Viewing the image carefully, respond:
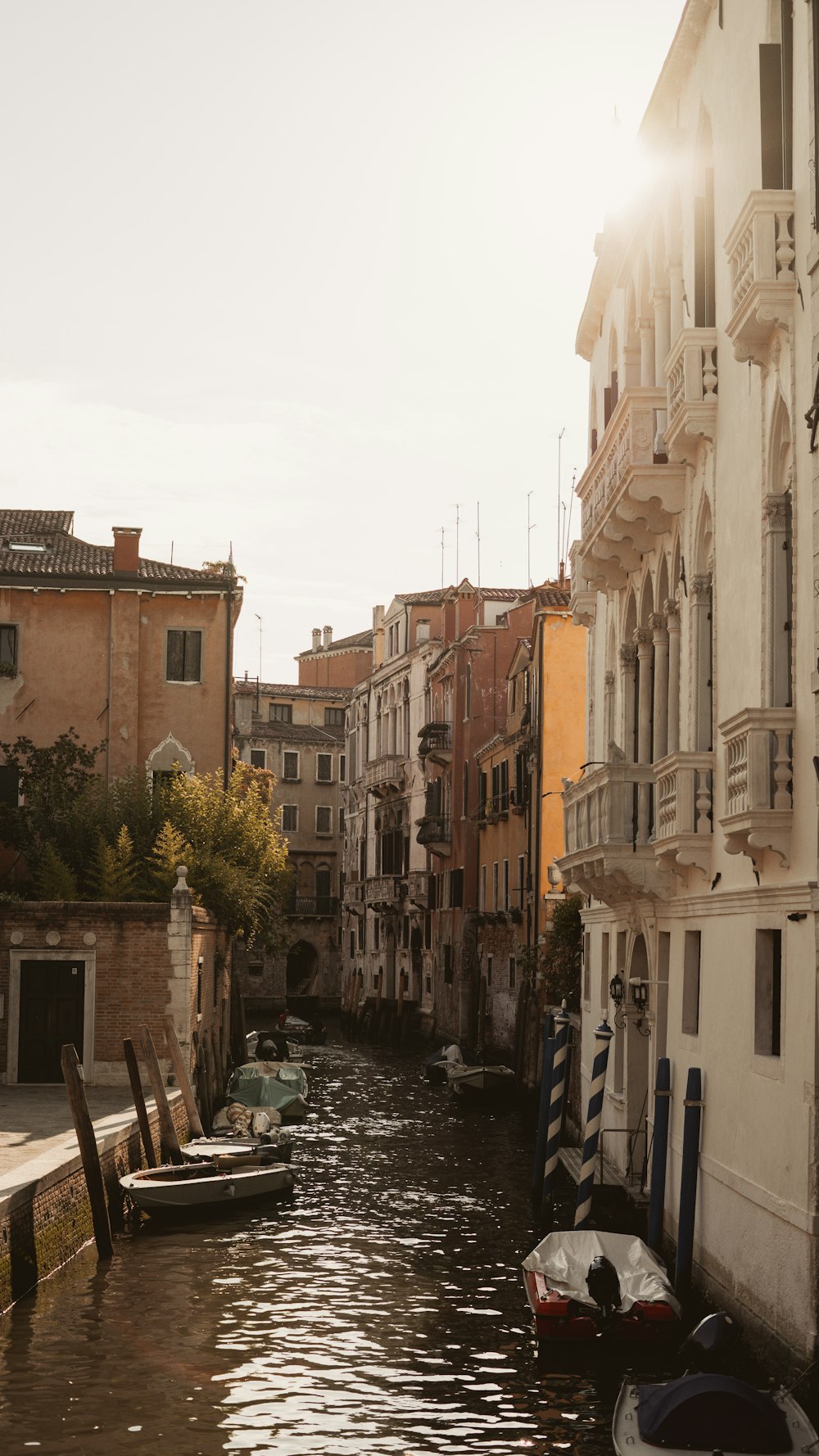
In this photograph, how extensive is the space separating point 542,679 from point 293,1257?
51.9ft

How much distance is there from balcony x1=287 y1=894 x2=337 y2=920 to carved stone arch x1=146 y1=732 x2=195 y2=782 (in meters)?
32.1

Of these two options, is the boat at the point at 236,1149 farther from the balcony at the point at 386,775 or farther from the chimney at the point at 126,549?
the balcony at the point at 386,775

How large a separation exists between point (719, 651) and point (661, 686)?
9.63 ft

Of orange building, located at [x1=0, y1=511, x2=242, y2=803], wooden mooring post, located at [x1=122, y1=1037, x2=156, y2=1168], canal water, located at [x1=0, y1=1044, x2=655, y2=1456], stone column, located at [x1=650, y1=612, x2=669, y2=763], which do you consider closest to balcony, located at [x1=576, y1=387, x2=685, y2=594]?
stone column, located at [x1=650, y1=612, x2=669, y2=763]

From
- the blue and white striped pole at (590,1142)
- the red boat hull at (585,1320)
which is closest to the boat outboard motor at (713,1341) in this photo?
the red boat hull at (585,1320)

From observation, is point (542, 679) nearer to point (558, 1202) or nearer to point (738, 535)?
point (558, 1202)

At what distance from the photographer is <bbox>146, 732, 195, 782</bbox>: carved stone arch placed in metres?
27.4

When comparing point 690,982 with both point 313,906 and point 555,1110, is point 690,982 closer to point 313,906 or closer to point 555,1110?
point 555,1110

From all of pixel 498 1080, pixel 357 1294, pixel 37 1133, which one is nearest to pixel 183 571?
pixel 498 1080

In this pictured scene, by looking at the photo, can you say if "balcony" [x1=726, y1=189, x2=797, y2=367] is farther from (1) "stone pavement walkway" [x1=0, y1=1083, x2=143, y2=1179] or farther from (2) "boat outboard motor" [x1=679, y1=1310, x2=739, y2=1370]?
(1) "stone pavement walkway" [x1=0, y1=1083, x2=143, y2=1179]

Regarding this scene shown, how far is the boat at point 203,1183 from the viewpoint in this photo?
15.3 meters

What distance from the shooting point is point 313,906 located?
59844 millimetres

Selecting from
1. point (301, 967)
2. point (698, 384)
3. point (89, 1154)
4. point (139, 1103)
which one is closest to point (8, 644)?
point (139, 1103)

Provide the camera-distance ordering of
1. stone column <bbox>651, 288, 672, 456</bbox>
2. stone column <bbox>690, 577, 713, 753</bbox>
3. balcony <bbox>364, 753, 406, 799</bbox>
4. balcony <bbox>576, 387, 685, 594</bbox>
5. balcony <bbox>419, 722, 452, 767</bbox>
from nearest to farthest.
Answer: stone column <bbox>690, 577, 713, 753</bbox> → balcony <bbox>576, 387, 685, 594</bbox> → stone column <bbox>651, 288, 672, 456</bbox> → balcony <bbox>419, 722, 452, 767</bbox> → balcony <bbox>364, 753, 406, 799</bbox>
